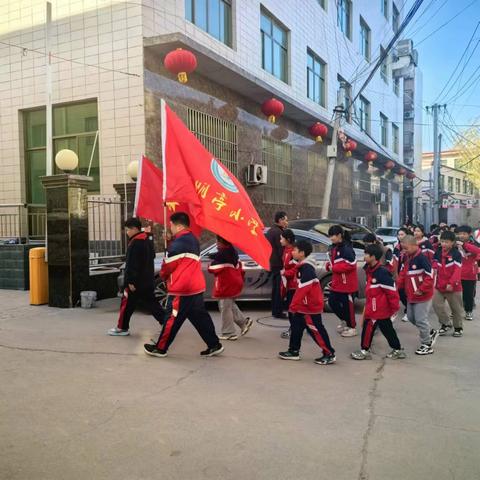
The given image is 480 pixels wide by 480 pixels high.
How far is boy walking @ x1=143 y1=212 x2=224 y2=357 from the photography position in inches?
216

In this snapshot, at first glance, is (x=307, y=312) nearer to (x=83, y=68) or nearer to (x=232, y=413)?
(x=232, y=413)

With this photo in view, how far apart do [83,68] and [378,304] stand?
9925 mm

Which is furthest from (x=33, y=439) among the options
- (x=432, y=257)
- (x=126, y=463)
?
(x=432, y=257)

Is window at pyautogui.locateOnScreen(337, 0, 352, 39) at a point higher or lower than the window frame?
higher

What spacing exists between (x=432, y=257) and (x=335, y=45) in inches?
667

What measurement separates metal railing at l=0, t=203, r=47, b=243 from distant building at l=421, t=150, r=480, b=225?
38.0 metres

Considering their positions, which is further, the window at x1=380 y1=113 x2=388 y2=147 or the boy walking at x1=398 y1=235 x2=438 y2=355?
the window at x1=380 y1=113 x2=388 y2=147

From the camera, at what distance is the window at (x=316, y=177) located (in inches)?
804

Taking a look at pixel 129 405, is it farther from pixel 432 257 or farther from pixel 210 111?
pixel 210 111

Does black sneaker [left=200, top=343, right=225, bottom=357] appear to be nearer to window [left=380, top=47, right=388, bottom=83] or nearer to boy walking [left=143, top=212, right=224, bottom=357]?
boy walking [left=143, top=212, right=224, bottom=357]

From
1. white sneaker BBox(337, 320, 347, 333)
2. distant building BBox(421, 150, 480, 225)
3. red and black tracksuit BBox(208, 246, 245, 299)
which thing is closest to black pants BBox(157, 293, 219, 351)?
red and black tracksuit BBox(208, 246, 245, 299)

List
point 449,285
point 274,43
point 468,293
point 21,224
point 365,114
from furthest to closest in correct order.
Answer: point 365,114 → point 274,43 → point 21,224 → point 468,293 → point 449,285

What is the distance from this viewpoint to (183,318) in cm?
550

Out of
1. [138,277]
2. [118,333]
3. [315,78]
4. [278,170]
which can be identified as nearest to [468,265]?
[138,277]
